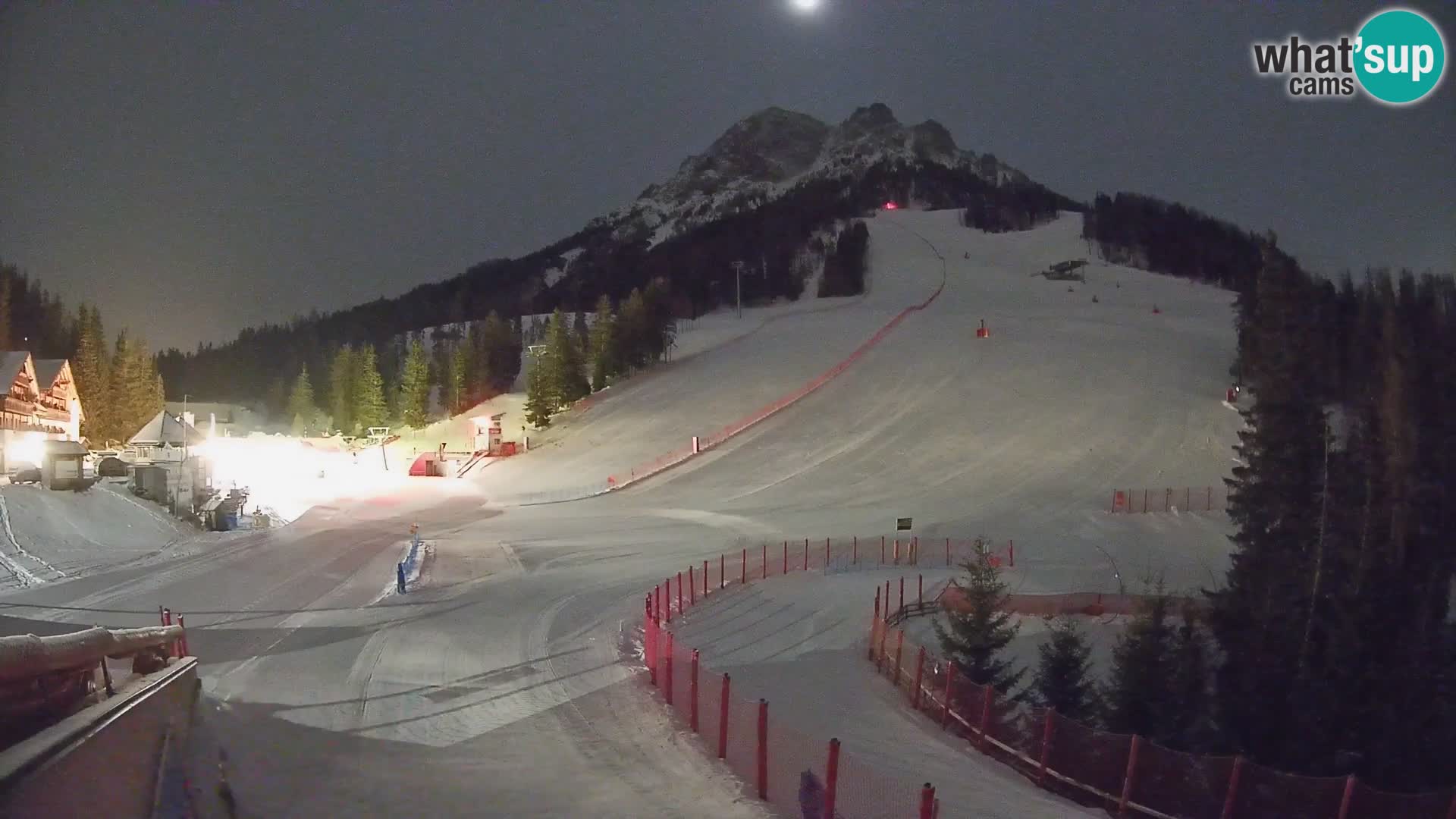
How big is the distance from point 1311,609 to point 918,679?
1384 cm

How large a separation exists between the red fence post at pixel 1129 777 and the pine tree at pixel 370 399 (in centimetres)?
8352

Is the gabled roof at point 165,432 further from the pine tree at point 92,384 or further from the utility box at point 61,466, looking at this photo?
the utility box at point 61,466

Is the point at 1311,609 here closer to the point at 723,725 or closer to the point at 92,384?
the point at 723,725

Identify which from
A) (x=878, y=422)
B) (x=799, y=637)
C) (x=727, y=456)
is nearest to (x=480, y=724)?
(x=799, y=637)

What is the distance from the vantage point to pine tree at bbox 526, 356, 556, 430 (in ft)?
207

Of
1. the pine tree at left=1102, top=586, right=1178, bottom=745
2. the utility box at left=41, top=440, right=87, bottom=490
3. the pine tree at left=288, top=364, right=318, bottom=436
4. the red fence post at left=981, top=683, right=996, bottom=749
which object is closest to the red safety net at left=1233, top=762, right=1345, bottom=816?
the red fence post at left=981, top=683, right=996, bottom=749

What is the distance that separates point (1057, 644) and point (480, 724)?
1142 cm

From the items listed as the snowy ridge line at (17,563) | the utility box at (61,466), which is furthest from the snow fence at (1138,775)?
the utility box at (61,466)

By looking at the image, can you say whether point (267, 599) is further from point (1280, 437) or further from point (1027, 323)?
point (1027, 323)

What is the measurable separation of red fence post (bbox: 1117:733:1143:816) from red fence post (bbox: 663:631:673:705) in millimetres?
5416

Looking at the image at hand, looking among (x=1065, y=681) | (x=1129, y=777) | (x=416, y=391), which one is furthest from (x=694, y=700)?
(x=416, y=391)

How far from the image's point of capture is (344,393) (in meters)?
95.3

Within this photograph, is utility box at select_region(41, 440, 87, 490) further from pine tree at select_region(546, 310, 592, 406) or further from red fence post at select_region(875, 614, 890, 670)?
pine tree at select_region(546, 310, 592, 406)

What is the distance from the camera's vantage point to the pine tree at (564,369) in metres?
65.8
